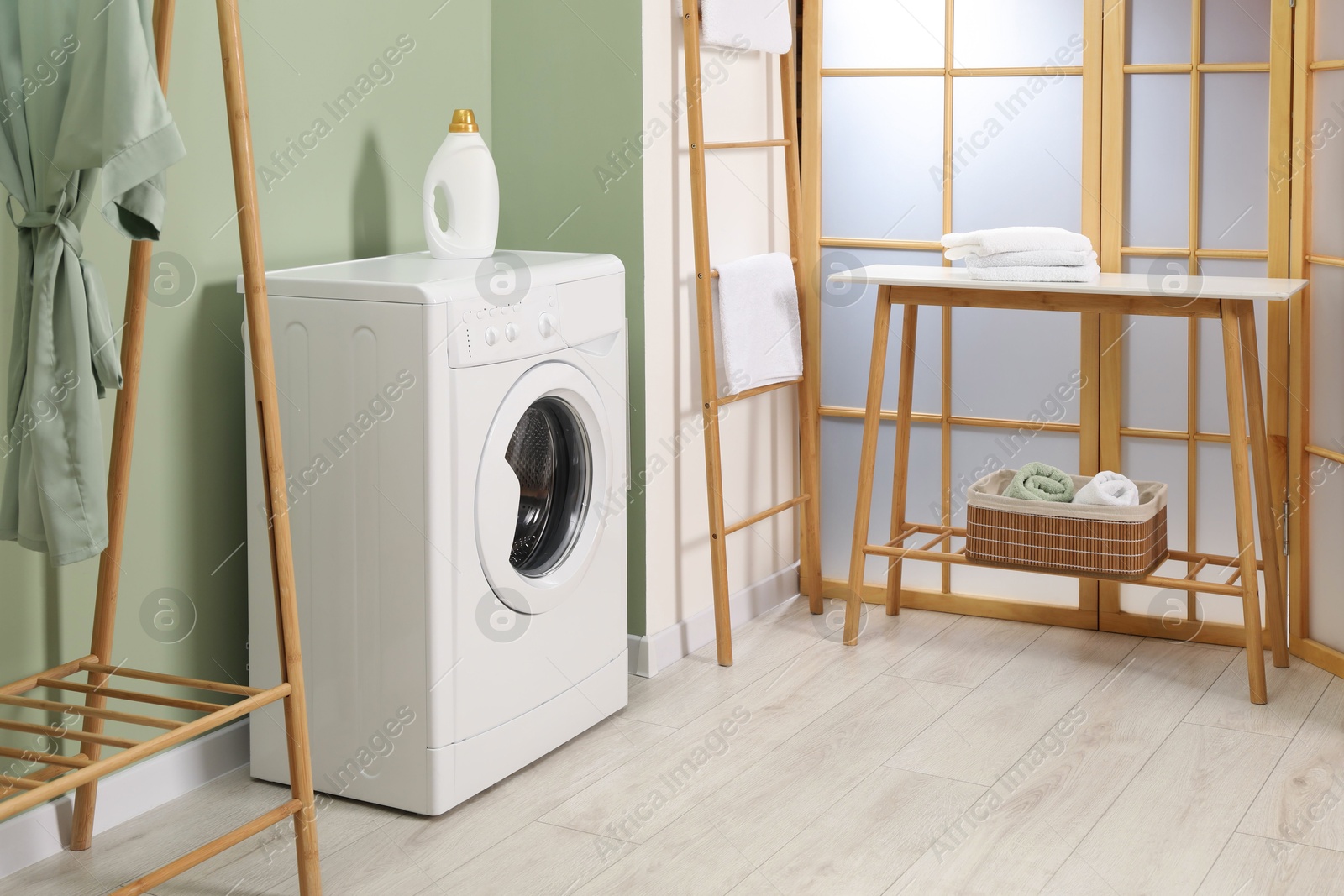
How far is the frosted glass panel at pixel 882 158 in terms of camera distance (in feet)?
10.3

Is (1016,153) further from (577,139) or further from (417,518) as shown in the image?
(417,518)

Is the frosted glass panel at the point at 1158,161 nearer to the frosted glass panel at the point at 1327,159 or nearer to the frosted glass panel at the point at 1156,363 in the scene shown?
the frosted glass panel at the point at 1156,363

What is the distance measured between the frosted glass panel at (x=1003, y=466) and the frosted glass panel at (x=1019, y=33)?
2.79 feet

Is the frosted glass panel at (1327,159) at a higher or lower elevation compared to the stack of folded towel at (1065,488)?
higher

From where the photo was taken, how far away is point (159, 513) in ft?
7.25

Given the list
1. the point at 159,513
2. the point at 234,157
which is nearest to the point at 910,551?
the point at 159,513

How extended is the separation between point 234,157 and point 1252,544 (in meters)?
1.99

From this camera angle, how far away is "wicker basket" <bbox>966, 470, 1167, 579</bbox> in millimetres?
2721

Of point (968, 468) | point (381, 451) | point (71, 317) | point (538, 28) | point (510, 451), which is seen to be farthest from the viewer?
point (968, 468)

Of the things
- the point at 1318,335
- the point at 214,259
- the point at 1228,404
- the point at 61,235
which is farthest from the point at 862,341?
the point at 61,235

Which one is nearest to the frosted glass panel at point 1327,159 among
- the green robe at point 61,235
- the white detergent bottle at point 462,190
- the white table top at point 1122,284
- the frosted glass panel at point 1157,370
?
the white table top at point 1122,284

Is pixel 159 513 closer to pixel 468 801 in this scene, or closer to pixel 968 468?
pixel 468 801

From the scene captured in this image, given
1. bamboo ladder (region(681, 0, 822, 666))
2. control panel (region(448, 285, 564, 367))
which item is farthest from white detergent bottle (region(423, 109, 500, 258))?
bamboo ladder (region(681, 0, 822, 666))

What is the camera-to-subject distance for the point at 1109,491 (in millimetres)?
2781
